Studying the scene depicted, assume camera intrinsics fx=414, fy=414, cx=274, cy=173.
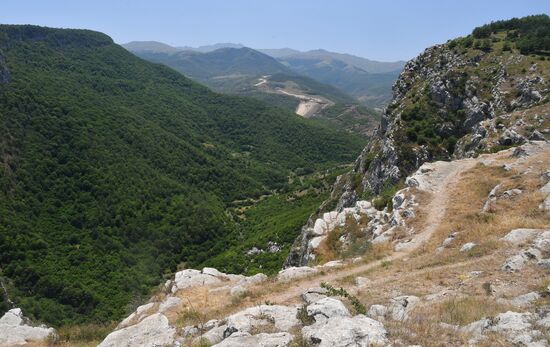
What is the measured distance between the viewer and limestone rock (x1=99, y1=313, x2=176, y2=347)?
13747mm

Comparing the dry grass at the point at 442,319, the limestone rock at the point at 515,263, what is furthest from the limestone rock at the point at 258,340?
the limestone rock at the point at 515,263

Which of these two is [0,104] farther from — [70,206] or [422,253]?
[422,253]

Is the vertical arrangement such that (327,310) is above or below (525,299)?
below

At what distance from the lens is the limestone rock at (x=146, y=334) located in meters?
13.7

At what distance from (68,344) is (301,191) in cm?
13315

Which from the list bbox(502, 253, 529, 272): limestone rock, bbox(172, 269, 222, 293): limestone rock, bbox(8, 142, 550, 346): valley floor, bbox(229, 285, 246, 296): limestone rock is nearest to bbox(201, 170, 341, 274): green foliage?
bbox(8, 142, 550, 346): valley floor

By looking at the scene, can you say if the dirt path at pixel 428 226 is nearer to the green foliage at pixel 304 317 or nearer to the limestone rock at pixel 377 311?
the green foliage at pixel 304 317

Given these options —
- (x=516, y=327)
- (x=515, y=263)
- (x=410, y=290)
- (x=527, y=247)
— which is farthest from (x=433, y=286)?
(x=516, y=327)

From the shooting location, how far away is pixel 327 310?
43.3ft

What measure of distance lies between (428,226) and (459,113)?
38.8 m

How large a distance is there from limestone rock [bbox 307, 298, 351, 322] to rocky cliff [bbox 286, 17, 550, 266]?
2547cm

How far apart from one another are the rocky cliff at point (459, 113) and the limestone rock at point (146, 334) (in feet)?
79.5

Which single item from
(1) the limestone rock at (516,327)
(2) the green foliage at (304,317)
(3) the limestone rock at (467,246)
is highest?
(1) the limestone rock at (516,327)

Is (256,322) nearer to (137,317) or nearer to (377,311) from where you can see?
(377,311)
